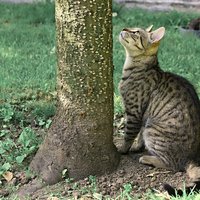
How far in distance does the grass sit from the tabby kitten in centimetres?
59

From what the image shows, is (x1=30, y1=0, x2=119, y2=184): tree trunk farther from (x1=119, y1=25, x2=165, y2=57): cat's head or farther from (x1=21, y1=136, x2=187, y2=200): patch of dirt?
(x1=119, y1=25, x2=165, y2=57): cat's head

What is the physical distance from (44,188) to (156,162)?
0.89m

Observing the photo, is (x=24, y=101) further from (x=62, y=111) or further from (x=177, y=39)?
(x=177, y=39)

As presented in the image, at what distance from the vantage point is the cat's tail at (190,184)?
4.01 metres

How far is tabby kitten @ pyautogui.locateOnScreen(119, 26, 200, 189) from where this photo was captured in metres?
4.61

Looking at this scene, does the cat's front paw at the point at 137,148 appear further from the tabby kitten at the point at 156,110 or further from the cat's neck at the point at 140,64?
the cat's neck at the point at 140,64

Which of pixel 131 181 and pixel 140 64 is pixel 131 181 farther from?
pixel 140 64

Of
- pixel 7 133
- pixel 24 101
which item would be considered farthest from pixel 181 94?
pixel 24 101

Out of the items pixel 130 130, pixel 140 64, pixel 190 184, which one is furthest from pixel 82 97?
pixel 190 184

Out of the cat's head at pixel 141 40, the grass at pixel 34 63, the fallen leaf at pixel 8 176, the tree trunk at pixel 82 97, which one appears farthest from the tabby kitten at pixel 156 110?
the fallen leaf at pixel 8 176

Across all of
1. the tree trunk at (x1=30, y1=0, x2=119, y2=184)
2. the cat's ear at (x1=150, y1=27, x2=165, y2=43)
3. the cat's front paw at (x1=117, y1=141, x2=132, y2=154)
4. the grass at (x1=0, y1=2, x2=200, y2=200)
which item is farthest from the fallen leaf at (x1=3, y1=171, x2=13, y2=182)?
the cat's ear at (x1=150, y1=27, x2=165, y2=43)

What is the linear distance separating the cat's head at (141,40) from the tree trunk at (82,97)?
0.61 meters

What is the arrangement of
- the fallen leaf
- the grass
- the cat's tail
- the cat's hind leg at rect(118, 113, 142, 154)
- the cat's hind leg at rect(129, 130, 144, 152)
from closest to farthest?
the cat's tail, the fallen leaf, the cat's hind leg at rect(118, 113, 142, 154), the cat's hind leg at rect(129, 130, 144, 152), the grass

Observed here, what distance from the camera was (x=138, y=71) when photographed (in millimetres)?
4973
